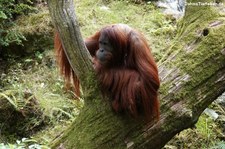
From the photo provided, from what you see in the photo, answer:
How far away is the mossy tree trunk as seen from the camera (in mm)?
3455

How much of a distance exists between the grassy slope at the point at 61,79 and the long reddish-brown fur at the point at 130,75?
5.19 ft

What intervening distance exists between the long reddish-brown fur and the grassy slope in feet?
5.19

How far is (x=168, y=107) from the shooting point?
11.6 feet

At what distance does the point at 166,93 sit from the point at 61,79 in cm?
270

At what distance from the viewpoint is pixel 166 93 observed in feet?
11.8

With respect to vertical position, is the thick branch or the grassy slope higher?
the thick branch

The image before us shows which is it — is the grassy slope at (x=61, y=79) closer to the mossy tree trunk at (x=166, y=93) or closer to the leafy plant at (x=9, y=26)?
the leafy plant at (x=9, y=26)

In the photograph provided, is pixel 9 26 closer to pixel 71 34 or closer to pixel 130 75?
pixel 71 34

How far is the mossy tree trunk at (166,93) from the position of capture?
346 cm

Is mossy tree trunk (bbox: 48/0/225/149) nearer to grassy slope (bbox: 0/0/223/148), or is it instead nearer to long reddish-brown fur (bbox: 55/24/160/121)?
long reddish-brown fur (bbox: 55/24/160/121)

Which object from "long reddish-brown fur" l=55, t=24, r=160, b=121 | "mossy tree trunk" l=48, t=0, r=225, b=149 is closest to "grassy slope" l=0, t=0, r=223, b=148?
Result: "mossy tree trunk" l=48, t=0, r=225, b=149

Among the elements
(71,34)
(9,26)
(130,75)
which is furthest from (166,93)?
(9,26)

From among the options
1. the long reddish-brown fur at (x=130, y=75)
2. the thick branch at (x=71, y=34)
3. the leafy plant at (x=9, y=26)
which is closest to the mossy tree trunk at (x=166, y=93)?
the thick branch at (x=71, y=34)

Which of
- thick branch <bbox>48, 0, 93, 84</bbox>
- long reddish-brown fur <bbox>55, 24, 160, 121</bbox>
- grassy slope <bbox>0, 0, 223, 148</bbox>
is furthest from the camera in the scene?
grassy slope <bbox>0, 0, 223, 148</bbox>
